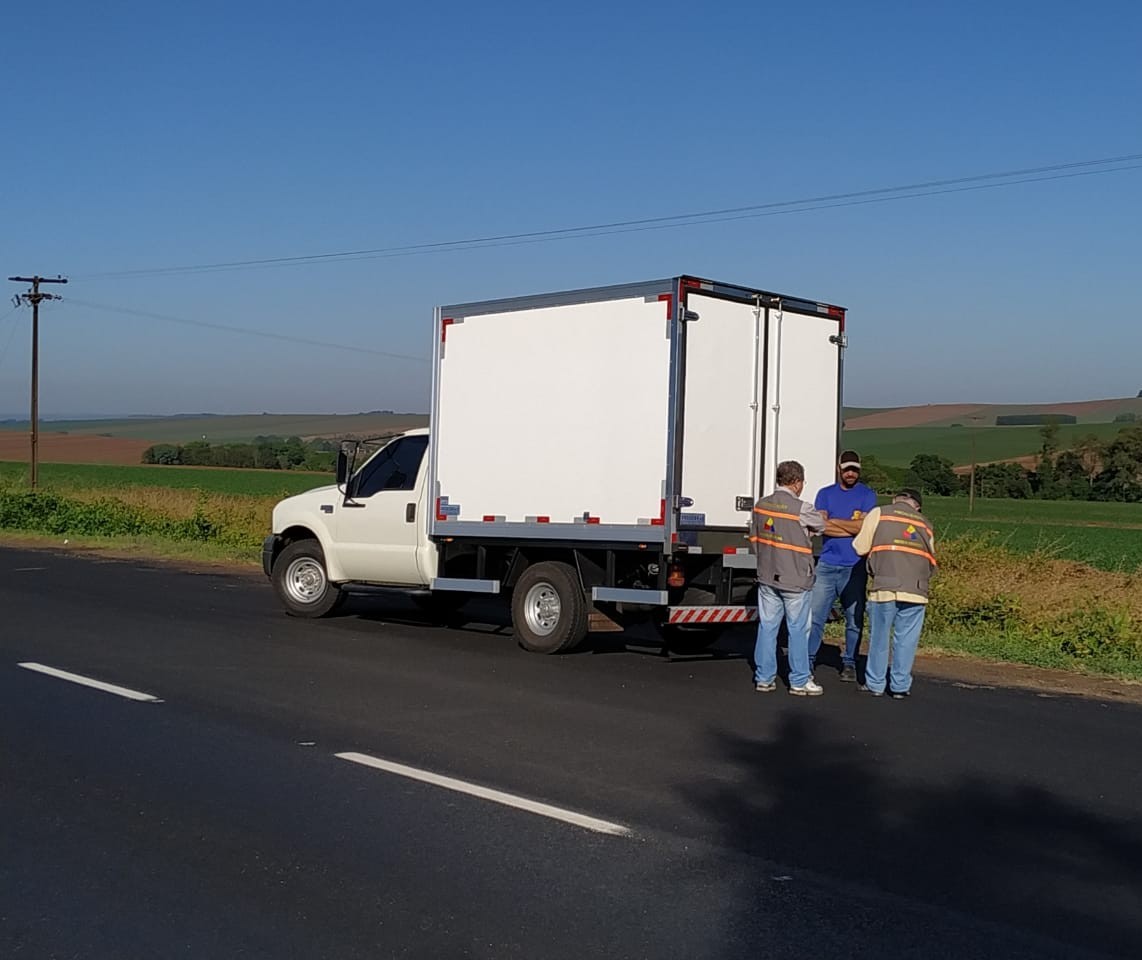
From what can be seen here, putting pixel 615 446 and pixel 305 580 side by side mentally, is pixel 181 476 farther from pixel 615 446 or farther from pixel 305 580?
pixel 615 446

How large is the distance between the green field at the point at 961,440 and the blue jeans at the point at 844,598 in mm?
63914

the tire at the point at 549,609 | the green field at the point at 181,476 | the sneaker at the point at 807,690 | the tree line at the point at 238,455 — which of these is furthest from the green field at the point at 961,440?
the sneaker at the point at 807,690

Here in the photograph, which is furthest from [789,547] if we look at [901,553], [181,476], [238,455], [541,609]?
[238,455]

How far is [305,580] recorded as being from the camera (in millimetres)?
15461

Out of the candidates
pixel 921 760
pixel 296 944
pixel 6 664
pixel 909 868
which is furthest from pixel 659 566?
pixel 296 944

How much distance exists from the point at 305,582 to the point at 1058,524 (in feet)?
123

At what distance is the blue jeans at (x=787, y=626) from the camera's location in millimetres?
10789

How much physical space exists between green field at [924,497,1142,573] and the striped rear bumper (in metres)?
13.9

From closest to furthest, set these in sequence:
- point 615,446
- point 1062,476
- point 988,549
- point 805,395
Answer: point 615,446
point 805,395
point 988,549
point 1062,476

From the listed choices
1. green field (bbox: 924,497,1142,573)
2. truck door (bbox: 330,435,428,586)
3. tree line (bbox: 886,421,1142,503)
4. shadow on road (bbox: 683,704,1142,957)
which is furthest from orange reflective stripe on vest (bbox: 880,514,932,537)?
tree line (bbox: 886,421,1142,503)

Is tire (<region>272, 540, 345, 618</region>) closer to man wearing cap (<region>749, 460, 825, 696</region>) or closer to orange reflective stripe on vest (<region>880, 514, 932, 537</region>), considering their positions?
man wearing cap (<region>749, 460, 825, 696</region>)

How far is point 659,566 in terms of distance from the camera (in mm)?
12320

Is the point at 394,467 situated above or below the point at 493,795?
above

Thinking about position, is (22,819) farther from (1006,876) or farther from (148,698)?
(1006,876)
